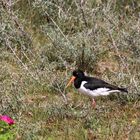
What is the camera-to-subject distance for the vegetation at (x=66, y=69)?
6562 millimetres

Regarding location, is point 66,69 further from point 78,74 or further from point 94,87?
point 94,87

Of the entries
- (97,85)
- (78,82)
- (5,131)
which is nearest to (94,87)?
(97,85)

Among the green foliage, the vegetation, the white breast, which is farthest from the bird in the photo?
the green foliage

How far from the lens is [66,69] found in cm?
826

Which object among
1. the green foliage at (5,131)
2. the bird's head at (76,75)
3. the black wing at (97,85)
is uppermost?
the green foliage at (5,131)

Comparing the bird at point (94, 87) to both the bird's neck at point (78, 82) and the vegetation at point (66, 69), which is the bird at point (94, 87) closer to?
the bird's neck at point (78, 82)

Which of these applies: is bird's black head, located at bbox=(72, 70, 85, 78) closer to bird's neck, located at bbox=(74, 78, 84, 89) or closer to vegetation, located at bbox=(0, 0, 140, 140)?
bird's neck, located at bbox=(74, 78, 84, 89)

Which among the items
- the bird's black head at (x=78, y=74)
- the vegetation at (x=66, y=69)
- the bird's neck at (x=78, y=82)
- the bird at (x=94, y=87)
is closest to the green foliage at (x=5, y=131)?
the vegetation at (x=66, y=69)

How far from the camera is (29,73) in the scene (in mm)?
7531

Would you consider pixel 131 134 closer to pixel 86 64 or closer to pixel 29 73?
pixel 29 73

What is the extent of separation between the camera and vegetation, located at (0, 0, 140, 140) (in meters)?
6.56

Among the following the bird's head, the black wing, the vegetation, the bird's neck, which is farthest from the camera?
the bird's head

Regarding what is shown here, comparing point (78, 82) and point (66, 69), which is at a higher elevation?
point (78, 82)

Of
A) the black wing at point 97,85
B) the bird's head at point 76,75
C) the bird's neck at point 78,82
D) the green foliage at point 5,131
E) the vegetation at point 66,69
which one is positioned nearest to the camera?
the green foliage at point 5,131
